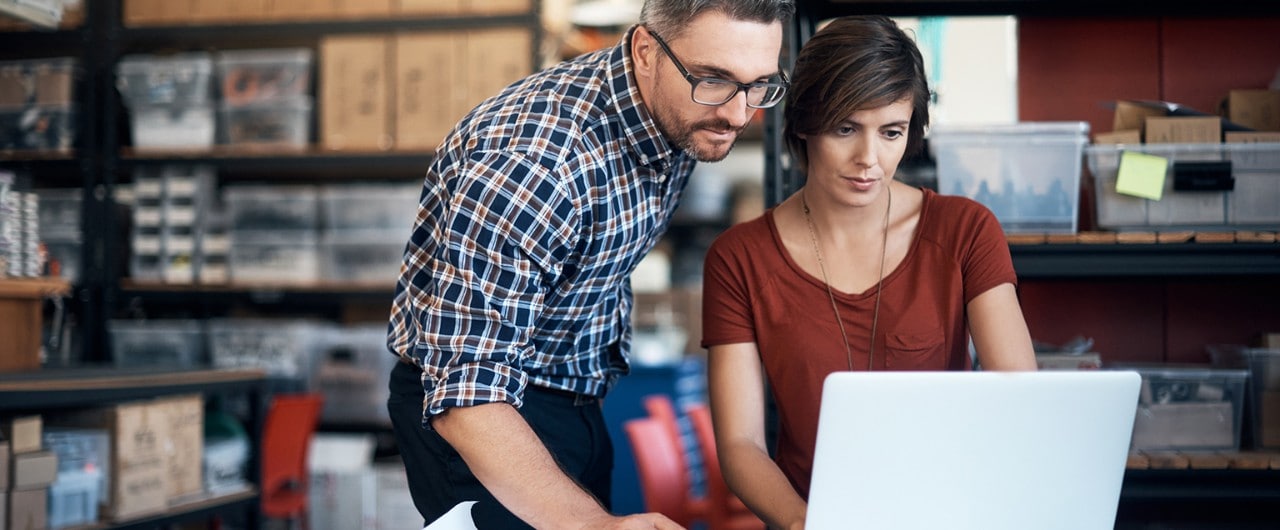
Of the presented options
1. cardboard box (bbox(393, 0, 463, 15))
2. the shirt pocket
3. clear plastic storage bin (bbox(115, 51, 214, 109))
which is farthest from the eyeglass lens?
clear plastic storage bin (bbox(115, 51, 214, 109))

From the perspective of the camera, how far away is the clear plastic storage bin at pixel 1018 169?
1.80 metres

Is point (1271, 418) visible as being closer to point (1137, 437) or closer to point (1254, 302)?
point (1137, 437)

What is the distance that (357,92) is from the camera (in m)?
3.79

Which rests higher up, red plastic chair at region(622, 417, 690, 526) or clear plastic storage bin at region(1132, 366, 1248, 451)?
clear plastic storage bin at region(1132, 366, 1248, 451)

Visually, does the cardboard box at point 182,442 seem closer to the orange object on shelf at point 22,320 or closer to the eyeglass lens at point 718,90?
the orange object on shelf at point 22,320

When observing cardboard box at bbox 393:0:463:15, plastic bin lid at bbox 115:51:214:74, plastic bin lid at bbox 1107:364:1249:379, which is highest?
cardboard box at bbox 393:0:463:15

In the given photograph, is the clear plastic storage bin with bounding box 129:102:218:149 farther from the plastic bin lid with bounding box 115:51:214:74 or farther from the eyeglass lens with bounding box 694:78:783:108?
the eyeglass lens with bounding box 694:78:783:108

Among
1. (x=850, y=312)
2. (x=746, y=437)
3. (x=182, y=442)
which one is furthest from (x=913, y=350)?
(x=182, y=442)

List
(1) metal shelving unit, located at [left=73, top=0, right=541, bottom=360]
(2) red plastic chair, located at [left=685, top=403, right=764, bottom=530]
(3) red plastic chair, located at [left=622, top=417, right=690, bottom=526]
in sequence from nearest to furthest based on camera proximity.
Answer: (3) red plastic chair, located at [left=622, top=417, right=690, bottom=526] → (2) red plastic chair, located at [left=685, top=403, right=764, bottom=530] → (1) metal shelving unit, located at [left=73, top=0, right=541, bottom=360]

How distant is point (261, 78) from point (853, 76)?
301 cm

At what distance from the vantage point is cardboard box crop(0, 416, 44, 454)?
213 centimetres

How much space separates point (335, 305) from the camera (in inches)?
164

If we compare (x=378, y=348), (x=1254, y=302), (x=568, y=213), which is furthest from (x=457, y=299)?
(x=378, y=348)

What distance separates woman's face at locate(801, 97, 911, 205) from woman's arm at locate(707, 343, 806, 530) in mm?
251
